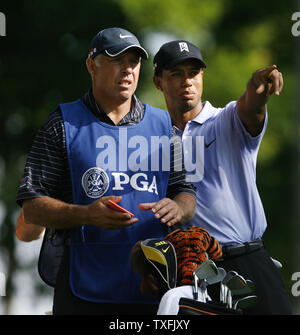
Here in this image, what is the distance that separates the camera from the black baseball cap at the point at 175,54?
13.0 feet

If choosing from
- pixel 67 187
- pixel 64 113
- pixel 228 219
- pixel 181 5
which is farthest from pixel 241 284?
pixel 181 5

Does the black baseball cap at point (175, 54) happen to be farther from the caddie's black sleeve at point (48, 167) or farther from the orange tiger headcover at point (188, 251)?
the orange tiger headcover at point (188, 251)

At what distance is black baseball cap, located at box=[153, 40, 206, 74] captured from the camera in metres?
3.96

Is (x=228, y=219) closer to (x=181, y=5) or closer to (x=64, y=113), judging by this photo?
(x=64, y=113)

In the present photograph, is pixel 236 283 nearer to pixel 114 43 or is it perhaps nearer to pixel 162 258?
pixel 162 258

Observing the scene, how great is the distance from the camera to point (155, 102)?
351 inches

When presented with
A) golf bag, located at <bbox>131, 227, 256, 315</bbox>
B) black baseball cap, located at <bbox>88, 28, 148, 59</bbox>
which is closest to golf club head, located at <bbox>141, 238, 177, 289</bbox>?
golf bag, located at <bbox>131, 227, 256, 315</bbox>

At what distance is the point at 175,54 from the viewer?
3967mm

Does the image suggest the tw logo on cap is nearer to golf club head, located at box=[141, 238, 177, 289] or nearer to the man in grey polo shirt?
the man in grey polo shirt

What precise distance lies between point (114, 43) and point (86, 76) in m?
6.04

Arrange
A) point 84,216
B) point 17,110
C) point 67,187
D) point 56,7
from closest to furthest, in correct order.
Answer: point 84,216 < point 67,187 < point 56,7 < point 17,110

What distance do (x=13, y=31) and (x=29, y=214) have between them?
7.99m

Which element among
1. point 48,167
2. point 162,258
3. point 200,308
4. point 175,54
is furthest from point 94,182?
point 175,54

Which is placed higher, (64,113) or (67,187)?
(64,113)
